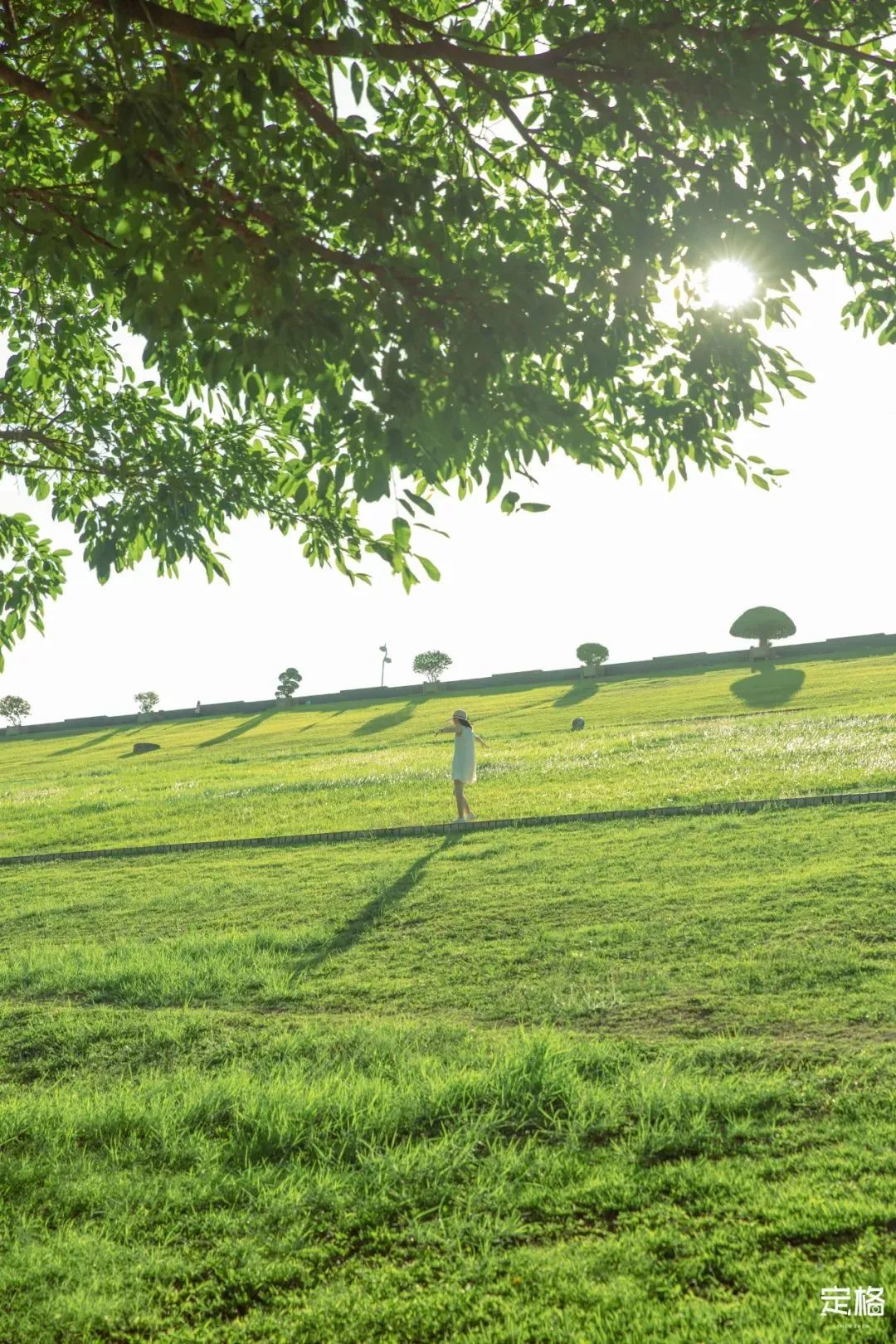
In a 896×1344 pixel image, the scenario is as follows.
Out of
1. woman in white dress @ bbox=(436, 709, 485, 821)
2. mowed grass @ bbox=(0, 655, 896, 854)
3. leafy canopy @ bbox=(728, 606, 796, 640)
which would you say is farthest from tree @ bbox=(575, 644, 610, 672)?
woman in white dress @ bbox=(436, 709, 485, 821)

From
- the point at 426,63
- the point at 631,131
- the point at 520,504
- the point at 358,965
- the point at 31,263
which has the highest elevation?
the point at 426,63

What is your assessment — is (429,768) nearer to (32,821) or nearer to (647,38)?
(32,821)

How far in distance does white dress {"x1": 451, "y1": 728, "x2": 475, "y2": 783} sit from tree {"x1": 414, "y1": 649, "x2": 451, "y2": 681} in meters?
69.2

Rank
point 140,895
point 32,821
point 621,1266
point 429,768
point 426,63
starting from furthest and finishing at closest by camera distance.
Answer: point 429,768 → point 32,821 → point 140,895 → point 426,63 → point 621,1266

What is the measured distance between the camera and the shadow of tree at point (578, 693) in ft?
181

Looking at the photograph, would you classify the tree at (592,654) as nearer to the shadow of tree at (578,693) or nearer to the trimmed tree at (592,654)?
the trimmed tree at (592,654)

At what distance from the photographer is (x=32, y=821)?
26719 mm

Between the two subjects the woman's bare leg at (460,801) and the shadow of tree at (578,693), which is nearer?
the woman's bare leg at (460,801)

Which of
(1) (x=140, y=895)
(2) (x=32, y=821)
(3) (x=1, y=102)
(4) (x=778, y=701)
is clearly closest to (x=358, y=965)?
(1) (x=140, y=895)

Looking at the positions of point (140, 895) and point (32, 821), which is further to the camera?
point (32, 821)

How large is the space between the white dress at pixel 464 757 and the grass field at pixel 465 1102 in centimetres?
464

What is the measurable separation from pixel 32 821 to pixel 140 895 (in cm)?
1273

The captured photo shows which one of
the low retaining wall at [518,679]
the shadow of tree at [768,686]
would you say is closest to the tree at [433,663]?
the low retaining wall at [518,679]

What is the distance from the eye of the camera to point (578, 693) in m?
60.0
